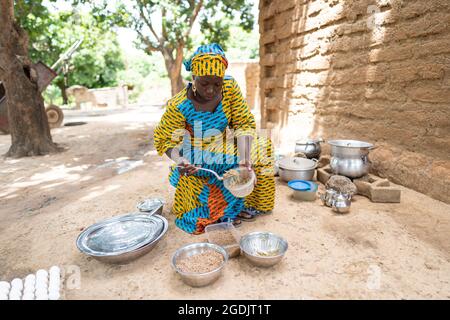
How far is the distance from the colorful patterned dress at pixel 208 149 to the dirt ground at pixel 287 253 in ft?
0.70

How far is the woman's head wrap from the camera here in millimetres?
1864

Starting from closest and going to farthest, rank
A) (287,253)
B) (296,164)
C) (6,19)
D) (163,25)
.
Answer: (287,253) < (296,164) < (6,19) < (163,25)

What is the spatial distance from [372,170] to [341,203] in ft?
3.61

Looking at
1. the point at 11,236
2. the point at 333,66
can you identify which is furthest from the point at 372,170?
the point at 11,236

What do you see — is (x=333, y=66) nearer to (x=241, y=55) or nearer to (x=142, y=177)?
(x=142, y=177)

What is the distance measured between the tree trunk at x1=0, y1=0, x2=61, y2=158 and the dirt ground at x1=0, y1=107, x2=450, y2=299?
242cm

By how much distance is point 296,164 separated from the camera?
3350 millimetres

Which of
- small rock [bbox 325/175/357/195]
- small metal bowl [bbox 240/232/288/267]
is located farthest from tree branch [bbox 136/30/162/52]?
small metal bowl [bbox 240/232/288/267]

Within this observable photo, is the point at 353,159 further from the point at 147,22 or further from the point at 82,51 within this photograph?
the point at 82,51

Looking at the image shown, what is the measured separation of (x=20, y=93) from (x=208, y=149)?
16.6 ft

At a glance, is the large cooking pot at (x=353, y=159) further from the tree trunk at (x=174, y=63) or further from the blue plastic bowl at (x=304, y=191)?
the tree trunk at (x=174, y=63)

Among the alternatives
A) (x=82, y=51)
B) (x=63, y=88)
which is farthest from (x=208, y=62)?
(x=63, y=88)

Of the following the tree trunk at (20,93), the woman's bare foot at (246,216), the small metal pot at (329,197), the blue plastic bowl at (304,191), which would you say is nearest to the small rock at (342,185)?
the small metal pot at (329,197)

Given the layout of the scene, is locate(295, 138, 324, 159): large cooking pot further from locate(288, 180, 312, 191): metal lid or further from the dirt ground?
locate(288, 180, 312, 191): metal lid
